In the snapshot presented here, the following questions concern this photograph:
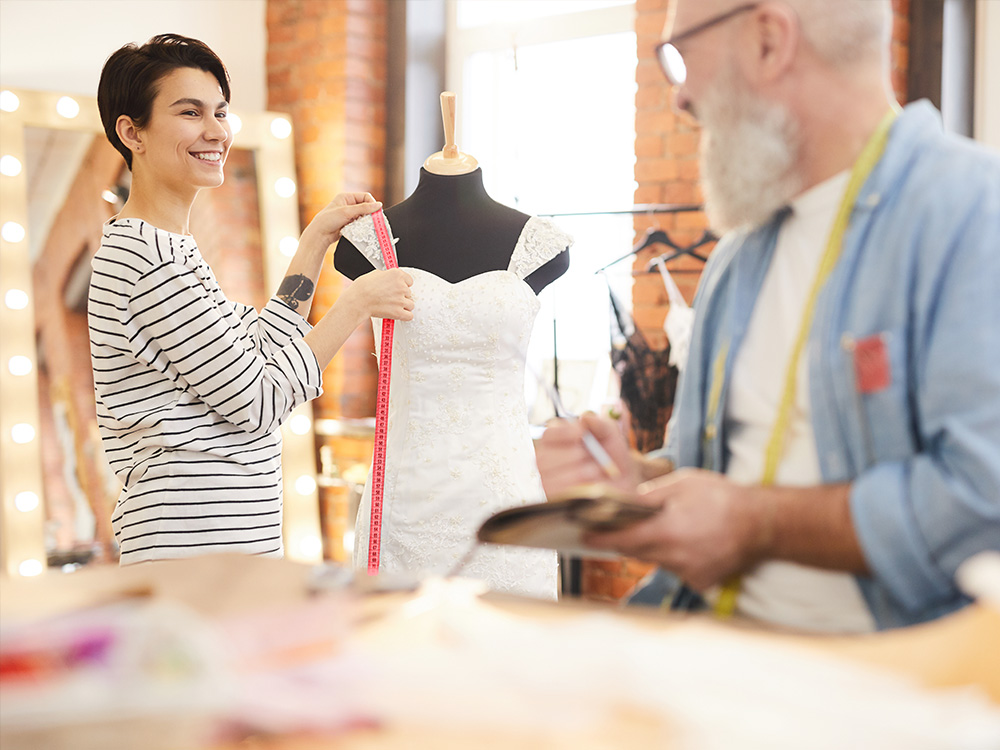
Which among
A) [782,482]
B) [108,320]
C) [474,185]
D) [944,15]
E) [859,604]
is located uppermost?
[944,15]

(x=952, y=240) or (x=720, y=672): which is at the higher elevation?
(x=952, y=240)

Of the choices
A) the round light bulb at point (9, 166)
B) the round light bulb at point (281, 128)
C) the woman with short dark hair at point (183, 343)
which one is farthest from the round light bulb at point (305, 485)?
the woman with short dark hair at point (183, 343)

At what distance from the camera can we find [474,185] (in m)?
2.24

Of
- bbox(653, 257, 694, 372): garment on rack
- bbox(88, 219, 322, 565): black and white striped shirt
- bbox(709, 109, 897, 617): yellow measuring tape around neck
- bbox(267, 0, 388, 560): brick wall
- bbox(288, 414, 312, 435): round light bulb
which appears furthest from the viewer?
bbox(267, 0, 388, 560): brick wall

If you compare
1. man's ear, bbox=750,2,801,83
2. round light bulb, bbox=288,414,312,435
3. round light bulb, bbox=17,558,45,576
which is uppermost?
man's ear, bbox=750,2,801,83

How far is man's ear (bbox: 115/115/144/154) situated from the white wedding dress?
62cm

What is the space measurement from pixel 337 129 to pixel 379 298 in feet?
7.66

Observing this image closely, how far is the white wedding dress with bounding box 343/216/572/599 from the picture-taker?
208cm

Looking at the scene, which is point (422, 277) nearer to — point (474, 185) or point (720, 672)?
point (474, 185)

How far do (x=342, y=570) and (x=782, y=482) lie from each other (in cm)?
48

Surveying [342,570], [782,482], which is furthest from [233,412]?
[782,482]

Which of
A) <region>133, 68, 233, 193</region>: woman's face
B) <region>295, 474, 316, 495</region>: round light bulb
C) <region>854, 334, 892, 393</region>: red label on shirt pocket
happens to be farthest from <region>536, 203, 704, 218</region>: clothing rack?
<region>854, 334, 892, 393</region>: red label on shirt pocket

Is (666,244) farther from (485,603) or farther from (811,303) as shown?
(485,603)

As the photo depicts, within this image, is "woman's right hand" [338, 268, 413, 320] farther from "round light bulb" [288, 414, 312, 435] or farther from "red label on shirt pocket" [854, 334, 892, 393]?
"round light bulb" [288, 414, 312, 435]
